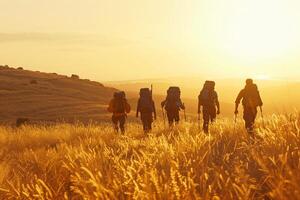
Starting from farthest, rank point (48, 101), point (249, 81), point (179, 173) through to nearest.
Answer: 1. point (48, 101)
2. point (249, 81)
3. point (179, 173)

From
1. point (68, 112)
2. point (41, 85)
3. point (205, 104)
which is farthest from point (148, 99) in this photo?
point (41, 85)

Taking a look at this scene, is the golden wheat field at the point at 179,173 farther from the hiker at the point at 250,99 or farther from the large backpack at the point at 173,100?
the large backpack at the point at 173,100

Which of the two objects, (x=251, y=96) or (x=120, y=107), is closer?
(x=251, y=96)

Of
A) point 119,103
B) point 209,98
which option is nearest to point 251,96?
point 209,98

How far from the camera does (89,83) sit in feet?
262

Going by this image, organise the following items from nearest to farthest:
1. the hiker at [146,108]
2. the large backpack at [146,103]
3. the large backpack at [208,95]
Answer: the large backpack at [208,95] < the hiker at [146,108] < the large backpack at [146,103]

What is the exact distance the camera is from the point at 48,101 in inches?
2018

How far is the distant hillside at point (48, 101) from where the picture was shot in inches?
1718

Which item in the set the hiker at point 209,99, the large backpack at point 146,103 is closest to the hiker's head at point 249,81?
→ the hiker at point 209,99

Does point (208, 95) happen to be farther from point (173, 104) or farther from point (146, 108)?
point (146, 108)

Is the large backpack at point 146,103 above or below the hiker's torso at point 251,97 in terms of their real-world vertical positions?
below

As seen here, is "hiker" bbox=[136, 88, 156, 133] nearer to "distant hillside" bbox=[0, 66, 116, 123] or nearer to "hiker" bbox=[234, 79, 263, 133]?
"hiker" bbox=[234, 79, 263, 133]

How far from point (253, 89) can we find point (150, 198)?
12.1 m

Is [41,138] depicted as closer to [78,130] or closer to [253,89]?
[78,130]
